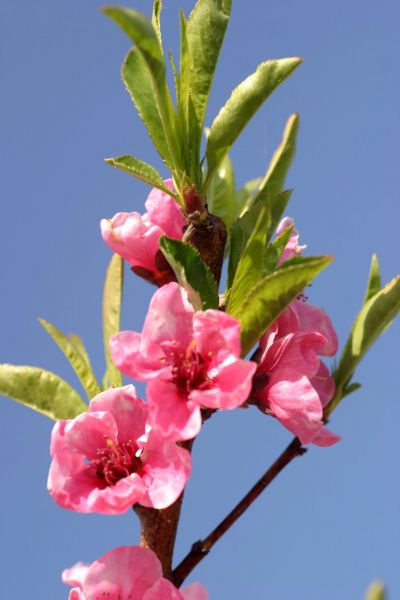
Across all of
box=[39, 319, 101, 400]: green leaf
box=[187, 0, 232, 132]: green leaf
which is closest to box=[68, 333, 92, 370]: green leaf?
box=[39, 319, 101, 400]: green leaf

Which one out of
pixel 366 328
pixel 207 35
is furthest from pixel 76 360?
pixel 207 35

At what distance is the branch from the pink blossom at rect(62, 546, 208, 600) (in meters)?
0.10

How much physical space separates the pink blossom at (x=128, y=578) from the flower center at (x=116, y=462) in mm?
163

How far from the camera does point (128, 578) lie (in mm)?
1825

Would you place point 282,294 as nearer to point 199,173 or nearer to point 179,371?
point 179,371

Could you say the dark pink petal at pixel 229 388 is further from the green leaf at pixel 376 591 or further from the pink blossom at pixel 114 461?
the green leaf at pixel 376 591

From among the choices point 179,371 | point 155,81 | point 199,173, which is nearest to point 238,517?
point 179,371

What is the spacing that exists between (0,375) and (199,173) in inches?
27.5

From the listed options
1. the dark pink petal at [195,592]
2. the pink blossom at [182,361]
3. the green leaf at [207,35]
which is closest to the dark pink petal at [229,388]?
the pink blossom at [182,361]

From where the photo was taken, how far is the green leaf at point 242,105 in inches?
79.0

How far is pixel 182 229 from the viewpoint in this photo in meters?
2.11

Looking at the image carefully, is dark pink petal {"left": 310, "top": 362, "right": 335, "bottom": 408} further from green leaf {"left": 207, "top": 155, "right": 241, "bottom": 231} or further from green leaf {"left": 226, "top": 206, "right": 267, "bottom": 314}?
green leaf {"left": 207, "top": 155, "right": 241, "bottom": 231}

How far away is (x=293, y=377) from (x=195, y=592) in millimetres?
604

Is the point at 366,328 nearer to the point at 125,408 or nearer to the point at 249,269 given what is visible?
the point at 249,269
